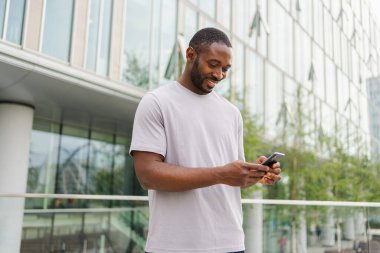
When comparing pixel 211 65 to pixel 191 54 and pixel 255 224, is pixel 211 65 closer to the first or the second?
pixel 191 54

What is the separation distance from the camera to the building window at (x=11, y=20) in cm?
834

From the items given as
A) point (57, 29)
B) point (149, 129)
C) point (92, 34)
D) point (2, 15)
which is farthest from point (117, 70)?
point (149, 129)

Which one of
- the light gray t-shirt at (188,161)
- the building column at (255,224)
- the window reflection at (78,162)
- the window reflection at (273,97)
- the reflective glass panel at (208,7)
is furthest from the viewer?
the window reflection at (273,97)

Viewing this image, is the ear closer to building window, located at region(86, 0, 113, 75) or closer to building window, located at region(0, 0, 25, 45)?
building window, located at region(0, 0, 25, 45)

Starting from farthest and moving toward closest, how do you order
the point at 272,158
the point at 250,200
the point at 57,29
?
the point at 57,29
the point at 250,200
the point at 272,158

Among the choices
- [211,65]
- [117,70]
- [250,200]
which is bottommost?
[250,200]

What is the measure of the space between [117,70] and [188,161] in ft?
31.1

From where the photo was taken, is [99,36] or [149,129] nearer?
[149,129]

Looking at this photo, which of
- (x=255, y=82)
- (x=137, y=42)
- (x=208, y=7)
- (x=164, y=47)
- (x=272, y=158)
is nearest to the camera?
(x=272, y=158)

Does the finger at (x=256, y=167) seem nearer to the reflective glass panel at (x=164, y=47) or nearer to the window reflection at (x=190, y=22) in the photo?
the reflective glass panel at (x=164, y=47)

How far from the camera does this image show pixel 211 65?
1.64 metres

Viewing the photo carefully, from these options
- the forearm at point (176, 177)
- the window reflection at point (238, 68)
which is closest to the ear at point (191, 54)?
the forearm at point (176, 177)

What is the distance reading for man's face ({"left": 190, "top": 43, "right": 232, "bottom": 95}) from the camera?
5.37 feet

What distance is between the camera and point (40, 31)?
355 inches
